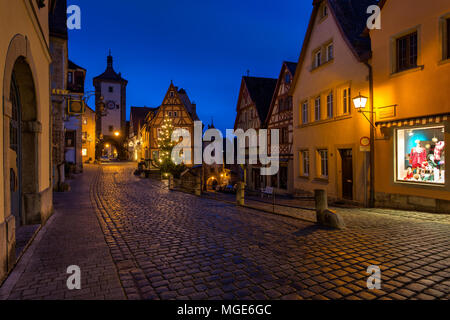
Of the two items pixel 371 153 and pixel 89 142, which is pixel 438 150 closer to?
pixel 371 153

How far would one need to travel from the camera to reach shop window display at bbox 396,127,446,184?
9172mm

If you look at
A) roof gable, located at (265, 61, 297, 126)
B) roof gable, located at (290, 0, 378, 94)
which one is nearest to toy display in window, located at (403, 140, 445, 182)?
roof gable, located at (290, 0, 378, 94)

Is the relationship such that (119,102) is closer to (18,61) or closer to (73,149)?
(73,149)

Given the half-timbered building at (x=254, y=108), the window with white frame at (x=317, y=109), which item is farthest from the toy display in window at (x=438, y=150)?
the half-timbered building at (x=254, y=108)

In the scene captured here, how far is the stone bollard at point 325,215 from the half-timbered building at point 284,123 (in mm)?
11689

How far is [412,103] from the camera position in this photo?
988 cm

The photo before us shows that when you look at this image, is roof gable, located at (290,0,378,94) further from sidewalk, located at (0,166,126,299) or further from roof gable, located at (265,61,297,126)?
sidewalk, located at (0,166,126,299)

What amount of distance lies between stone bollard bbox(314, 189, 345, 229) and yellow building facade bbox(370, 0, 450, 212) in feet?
13.6

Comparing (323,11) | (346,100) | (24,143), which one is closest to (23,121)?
(24,143)

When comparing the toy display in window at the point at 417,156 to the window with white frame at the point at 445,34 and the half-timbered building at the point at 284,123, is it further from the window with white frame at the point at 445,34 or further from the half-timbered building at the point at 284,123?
the half-timbered building at the point at 284,123

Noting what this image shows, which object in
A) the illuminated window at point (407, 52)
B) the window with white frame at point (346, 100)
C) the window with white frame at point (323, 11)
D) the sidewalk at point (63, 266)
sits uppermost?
the window with white frame at point (323, 11)

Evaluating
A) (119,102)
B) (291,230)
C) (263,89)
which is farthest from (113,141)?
(291,230)

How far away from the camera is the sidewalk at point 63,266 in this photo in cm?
377
